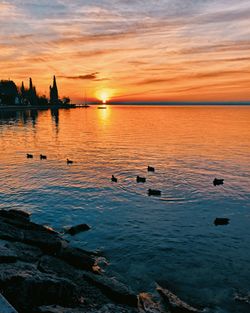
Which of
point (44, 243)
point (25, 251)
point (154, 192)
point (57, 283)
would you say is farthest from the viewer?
point (154, 192)

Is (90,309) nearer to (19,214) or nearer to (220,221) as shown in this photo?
(19,214)

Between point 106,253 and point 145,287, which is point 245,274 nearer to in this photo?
point 145,287

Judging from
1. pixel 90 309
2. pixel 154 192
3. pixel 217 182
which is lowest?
pixel 154 192

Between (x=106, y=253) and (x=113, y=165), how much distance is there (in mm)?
23077

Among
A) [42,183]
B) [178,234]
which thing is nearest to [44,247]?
[178,234]

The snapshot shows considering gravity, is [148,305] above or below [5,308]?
below

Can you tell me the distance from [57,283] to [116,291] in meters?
2.68

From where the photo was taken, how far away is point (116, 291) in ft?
38.5

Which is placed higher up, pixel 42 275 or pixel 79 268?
pixel 42 275

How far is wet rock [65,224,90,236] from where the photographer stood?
19.8 m

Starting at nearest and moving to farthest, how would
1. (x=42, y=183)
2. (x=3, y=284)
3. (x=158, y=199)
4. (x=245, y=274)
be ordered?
(x=3, y=284)
(x=245, y=274)
(x=158, y=199)
(x=42, y=183)

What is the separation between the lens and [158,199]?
26062mm

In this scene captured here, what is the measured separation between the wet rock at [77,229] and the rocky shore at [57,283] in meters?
3.09

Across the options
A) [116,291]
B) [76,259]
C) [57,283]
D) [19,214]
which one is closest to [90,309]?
[57,283]
